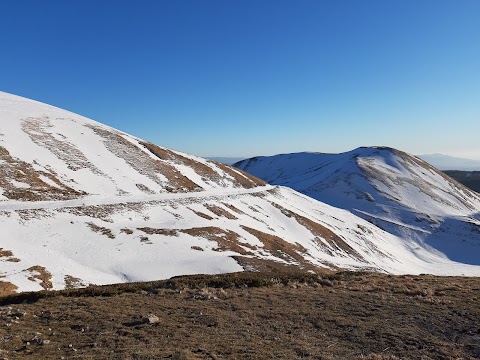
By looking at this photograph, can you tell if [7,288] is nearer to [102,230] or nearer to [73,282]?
[73,282]

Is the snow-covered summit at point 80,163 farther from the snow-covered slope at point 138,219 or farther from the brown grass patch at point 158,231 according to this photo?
the brown grass patch at point 158,231

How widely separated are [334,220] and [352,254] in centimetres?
2354

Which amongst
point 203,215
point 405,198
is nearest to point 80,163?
point 203,215

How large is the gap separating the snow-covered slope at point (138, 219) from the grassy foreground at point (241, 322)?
55.4ft

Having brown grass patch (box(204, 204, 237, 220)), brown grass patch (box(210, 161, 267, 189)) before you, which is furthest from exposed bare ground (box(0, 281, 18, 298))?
brown grass patch (box(210, 161, 267, 189))

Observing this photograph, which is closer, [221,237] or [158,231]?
[158,231]

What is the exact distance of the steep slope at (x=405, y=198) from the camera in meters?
115

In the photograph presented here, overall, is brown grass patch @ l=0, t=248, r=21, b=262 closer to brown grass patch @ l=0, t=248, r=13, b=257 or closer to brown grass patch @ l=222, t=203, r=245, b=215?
brown grass patch @ l=0, t=248, r=13, b=257

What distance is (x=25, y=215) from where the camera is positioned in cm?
4909

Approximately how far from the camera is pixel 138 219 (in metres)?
59.3

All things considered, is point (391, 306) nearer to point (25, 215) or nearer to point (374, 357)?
point (374, 357)

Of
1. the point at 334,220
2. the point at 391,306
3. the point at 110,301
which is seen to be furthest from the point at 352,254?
the point at 110,301

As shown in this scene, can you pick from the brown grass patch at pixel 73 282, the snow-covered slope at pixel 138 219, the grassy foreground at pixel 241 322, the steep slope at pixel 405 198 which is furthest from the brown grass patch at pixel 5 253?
the steep slope at pixel 405 198

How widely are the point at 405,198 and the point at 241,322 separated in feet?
488
